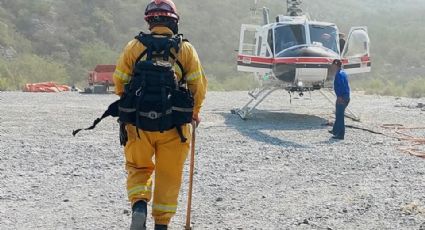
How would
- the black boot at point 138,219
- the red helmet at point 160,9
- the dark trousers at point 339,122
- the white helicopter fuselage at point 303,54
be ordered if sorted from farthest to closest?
1. the white helicopter fuselage at point 303,54
2. the dark trousers at point 339,122
3. the red helmet at point 160,9
4. the black boot at point 138,219

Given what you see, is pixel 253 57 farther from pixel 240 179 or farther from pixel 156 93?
pixel 156 93

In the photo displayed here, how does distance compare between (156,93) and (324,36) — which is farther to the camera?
(324,36)

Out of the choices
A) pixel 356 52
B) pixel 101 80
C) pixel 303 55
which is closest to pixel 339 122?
pixel 303 55

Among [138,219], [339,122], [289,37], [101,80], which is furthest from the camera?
[101,80]

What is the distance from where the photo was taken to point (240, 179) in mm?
6973

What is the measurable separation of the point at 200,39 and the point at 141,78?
48.5 m

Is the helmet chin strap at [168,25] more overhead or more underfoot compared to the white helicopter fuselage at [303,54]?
more overhead

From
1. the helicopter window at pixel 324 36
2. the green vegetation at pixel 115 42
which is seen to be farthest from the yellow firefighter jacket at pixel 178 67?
the green vegetation at pixel 115 42

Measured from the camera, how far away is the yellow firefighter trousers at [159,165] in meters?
4.56

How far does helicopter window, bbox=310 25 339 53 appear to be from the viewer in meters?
13.7

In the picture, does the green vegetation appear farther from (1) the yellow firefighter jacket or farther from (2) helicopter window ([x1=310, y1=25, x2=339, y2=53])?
(1) the yellow firefighter jacket

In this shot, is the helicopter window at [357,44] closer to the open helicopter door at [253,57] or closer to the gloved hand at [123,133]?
the open helicopter door at [253,57]

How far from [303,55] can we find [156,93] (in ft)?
29.1

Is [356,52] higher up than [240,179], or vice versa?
[356,52]
